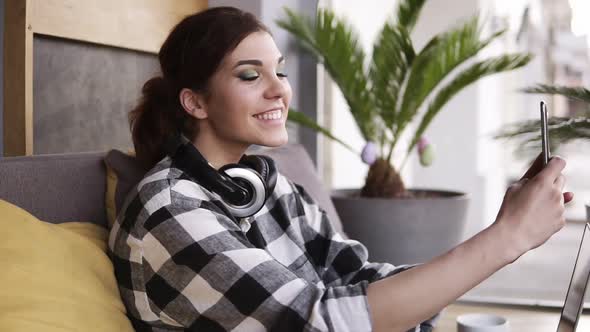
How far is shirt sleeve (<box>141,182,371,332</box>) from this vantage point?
41.7 inches

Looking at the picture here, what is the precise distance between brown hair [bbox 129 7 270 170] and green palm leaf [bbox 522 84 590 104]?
0.98 metres

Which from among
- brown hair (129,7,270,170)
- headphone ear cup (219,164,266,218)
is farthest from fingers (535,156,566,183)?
brown hair (129,7,270,170)

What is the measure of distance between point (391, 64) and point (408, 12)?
0.89ft

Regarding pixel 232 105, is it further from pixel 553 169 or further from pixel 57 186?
pixel 553 169

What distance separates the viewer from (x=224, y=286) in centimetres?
108

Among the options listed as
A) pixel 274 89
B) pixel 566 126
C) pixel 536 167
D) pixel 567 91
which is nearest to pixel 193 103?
pixel 274 89

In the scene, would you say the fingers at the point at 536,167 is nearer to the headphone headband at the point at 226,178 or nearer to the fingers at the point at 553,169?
the fingers at the point at 553,169

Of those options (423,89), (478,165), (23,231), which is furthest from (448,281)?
(478,165)

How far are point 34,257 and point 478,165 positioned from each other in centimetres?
455

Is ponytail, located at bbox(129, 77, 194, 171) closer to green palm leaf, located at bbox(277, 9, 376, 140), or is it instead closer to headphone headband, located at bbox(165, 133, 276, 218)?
headphone headband, located at bbox(165, 133, 276, 218)

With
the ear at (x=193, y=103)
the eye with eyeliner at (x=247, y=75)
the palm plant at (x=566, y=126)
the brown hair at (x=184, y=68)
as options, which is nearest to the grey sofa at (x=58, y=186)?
the brown hair at (x=184, y=68)

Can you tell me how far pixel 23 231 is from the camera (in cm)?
112

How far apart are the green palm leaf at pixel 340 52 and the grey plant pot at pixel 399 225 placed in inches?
14.6

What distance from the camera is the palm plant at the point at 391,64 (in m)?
2.88
